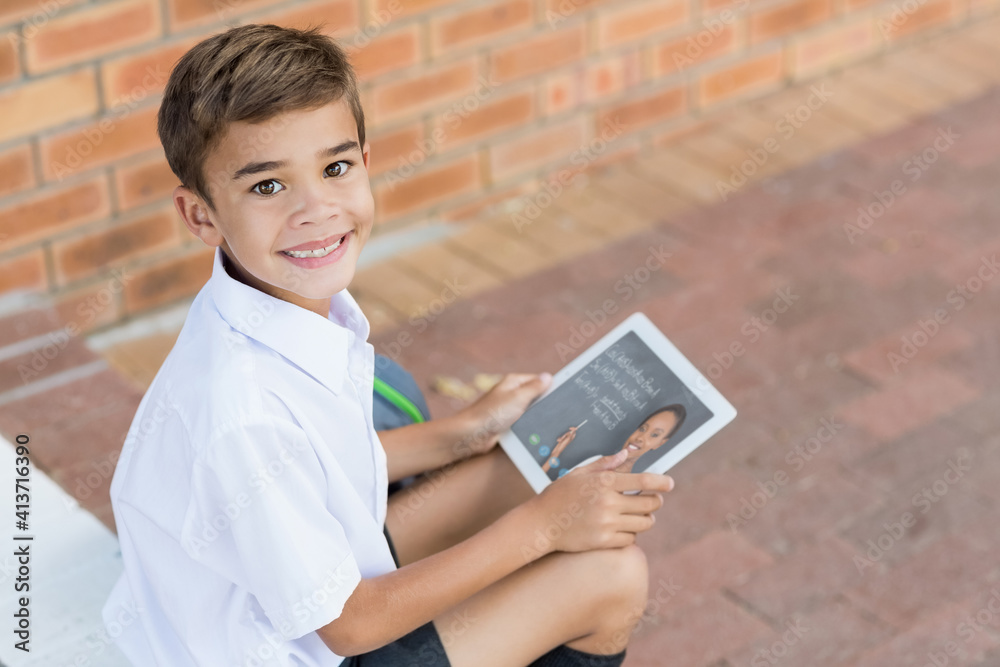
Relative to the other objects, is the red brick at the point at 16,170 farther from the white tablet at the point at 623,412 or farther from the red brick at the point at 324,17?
the white tablet at the point at 623,412

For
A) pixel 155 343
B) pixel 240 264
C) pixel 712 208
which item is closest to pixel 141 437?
pixel 240 264

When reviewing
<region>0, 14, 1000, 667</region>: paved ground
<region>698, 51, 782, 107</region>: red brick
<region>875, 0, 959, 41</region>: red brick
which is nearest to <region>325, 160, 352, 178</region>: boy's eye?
<region>0, 14, 1000, 667</region>: paved ground

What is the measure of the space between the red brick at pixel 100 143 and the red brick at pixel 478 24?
2.69ft

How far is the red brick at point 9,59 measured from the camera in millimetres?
2688

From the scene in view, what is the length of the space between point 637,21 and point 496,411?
2045 millimetres

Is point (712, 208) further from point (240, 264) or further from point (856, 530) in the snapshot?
point (240, 264)

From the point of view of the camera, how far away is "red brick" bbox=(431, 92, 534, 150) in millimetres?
3479

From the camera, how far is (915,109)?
13.6 feet

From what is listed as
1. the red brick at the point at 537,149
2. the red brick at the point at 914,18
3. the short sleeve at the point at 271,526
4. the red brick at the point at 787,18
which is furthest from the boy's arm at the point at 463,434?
the red brick at the point at 914,18

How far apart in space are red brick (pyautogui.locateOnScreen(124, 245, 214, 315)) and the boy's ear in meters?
1.50

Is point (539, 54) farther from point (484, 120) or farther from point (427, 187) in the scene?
point (427, 187)

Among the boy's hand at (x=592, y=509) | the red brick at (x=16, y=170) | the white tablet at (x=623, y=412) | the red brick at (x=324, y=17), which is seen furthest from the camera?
the red brick at (x=324, y=17)

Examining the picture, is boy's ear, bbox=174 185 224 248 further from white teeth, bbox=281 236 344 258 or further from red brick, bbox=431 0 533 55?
red brick, bbox=431 0 533 55

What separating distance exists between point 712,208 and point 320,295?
223 centimetres
